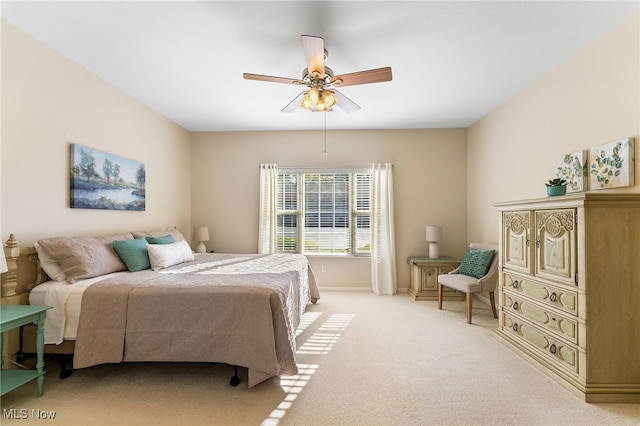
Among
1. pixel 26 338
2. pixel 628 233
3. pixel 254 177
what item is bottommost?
pixel 26 338

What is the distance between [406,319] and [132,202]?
12.0ft

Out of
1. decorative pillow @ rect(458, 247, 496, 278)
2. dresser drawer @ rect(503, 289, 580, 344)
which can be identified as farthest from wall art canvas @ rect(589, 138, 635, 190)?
decorative pillow @ rect(458, 247, 496, 278)

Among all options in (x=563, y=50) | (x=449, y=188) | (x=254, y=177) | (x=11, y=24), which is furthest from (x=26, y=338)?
(x=449, y=188)

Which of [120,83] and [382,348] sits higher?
[120,83]

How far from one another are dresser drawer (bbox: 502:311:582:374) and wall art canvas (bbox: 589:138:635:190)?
1.29m

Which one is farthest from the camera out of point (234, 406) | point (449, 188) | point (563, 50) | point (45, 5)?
point (449, 188)

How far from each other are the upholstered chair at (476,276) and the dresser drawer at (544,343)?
23.4 inches

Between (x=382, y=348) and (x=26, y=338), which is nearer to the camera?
(x=26, y=338)

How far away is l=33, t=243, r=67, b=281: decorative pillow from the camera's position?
2473mm

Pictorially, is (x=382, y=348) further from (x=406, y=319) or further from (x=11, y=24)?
(x=11, y=24)

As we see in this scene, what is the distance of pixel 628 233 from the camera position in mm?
2090

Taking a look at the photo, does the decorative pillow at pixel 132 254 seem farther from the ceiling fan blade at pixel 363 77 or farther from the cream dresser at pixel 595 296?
the cream dresser at pixel 595 296

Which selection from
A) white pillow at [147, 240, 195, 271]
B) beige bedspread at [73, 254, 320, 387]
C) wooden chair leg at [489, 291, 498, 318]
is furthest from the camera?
wooden chair leg at [489, 291, 498, 318]

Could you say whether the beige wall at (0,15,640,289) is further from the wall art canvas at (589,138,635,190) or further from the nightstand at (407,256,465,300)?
the nightstand at (407,256,465,300)
